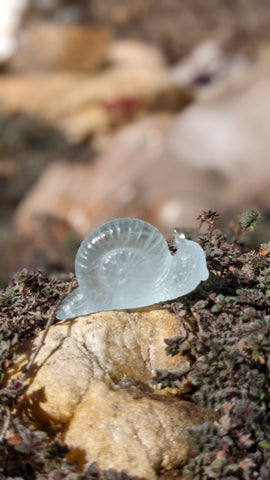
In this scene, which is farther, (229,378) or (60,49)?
(60,49)

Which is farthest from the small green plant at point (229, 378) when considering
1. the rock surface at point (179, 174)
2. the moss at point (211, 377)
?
the rock surface at point (179, 174)

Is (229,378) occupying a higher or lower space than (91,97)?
lower

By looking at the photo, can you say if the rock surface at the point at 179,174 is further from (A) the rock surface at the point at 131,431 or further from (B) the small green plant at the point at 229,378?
(A) the rock surface at the point at 131,431

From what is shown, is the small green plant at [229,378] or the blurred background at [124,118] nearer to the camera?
the small green plant at [229,378]

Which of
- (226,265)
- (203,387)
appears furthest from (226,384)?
(226,265)

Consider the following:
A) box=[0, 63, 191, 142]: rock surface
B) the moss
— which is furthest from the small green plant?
box=[0, 63, 191, 142]: rock surface

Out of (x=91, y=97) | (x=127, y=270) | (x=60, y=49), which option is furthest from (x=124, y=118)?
(x=127, y=270)

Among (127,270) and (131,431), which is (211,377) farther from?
(127,270)

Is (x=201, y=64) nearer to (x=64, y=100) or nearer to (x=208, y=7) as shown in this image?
(x=208, y=7)
